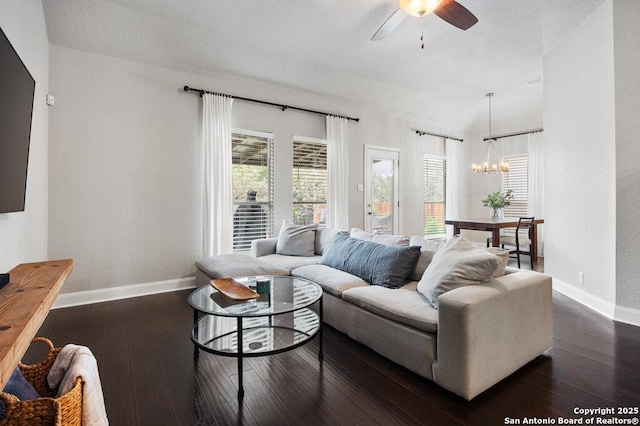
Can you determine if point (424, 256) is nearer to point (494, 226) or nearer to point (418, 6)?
point (418, 6)

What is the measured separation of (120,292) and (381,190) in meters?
4.54

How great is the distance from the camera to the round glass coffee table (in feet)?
6.49

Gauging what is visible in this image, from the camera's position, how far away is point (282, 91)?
4.90m

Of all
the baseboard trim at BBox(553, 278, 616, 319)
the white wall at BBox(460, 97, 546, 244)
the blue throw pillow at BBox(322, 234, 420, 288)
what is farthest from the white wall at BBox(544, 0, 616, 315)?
the white wall at BBox(460, 97, 546, 244)

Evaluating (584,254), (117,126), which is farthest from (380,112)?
(117,126)

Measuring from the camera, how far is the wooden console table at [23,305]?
2.98ft

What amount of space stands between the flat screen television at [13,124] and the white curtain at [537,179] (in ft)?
25.3

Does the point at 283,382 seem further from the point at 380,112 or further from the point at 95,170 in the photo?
the point at 380,112

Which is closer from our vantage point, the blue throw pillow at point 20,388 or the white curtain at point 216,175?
the blue throw pillow at point 20,388

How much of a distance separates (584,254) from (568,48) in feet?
8.00

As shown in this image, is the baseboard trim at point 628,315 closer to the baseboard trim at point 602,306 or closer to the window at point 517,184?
the baseboard trim at point 602,306

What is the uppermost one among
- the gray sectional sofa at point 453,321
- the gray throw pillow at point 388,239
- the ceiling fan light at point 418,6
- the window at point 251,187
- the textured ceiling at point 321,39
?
the textured ceiling at point 321,39

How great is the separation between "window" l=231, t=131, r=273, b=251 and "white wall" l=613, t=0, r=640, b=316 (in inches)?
159

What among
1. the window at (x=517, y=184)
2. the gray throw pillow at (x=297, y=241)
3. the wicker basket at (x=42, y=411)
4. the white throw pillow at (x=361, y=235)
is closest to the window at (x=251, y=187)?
the gray throw pillow at (x=297, y=241)
